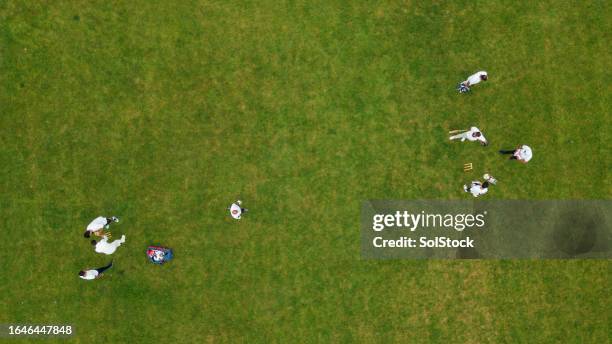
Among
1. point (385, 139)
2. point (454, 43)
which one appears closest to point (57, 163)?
point (385, 139)

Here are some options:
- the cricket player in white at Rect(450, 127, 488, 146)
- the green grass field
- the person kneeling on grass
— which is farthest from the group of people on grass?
the person kneeling on grass

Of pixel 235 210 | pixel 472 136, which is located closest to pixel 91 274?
pixel 235 210

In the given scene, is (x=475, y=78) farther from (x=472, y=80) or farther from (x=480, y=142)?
(x=480, y=142)

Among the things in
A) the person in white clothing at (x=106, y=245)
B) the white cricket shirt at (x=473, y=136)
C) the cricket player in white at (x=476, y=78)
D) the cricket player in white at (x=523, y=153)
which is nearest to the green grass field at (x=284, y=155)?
the person in white clothing at (x=106, y=245)

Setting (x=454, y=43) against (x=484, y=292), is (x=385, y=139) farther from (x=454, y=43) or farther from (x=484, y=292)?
(x=484, y=292)

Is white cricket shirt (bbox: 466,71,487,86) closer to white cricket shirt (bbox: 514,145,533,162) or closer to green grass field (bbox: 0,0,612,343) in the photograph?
green grass field (bbox: 0,0,612,343)

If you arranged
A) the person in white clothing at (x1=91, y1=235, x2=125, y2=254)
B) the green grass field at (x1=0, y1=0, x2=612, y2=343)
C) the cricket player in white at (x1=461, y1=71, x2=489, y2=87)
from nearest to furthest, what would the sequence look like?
the cricket player in white at (x1=461, y1=71, x2=489, y2=87) < the person in white clothing at (x1=91, y1=235, x2=125, y2=254) < the green grass field at (x1=0, y1=0, x2=612, y2=343)
